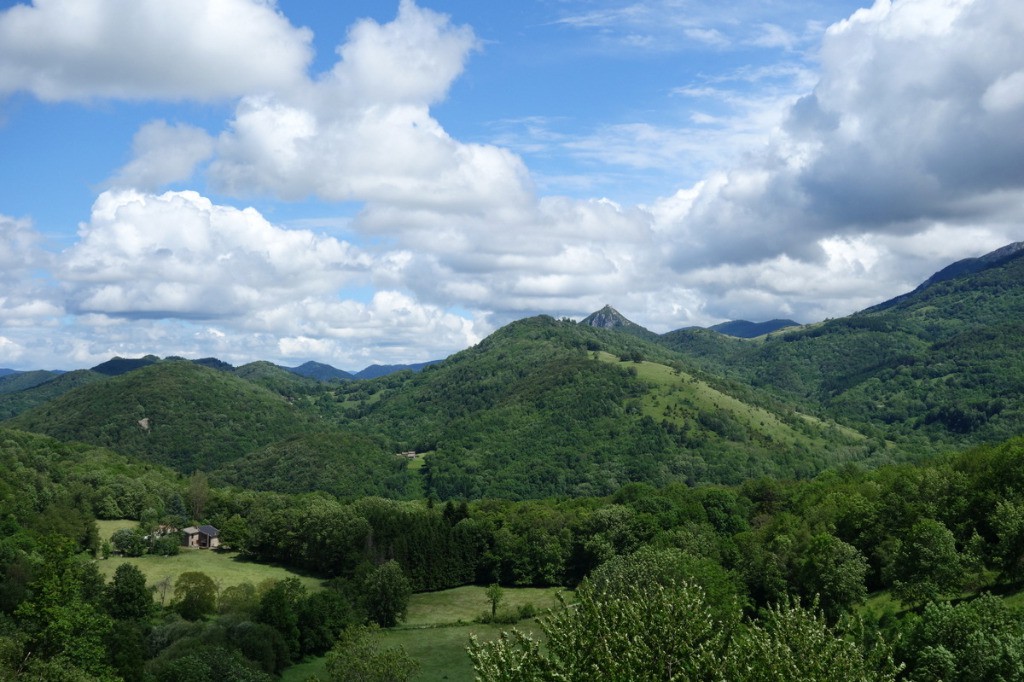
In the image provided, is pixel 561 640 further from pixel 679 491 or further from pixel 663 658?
pixel 679 491

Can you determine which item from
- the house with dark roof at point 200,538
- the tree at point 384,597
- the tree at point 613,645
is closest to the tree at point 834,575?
the tree at point 613,645

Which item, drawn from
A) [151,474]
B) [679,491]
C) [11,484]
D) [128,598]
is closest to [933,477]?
[679,491]

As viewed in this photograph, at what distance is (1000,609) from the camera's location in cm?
4719

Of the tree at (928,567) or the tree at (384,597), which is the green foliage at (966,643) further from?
the tree at (384,597)

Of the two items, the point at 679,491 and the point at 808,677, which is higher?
the point at 808,677

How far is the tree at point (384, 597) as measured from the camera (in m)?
93.6

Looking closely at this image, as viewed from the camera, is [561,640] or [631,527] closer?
[561,640]

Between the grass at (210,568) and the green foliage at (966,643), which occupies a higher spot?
the green foliage at (966,643)

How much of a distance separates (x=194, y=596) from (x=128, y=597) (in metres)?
7.67

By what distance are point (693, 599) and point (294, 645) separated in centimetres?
6281

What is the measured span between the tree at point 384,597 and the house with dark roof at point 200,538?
55.5 meters

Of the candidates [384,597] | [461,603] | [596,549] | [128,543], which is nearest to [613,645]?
[384,597]

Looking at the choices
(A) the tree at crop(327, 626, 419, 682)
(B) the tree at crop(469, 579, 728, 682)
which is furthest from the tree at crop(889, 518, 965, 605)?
(A) the tree at crop(327, 626, 419, 682)

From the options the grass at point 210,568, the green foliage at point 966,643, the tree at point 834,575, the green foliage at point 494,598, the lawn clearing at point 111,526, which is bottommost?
the green foliage at point 494,598
